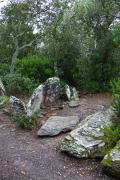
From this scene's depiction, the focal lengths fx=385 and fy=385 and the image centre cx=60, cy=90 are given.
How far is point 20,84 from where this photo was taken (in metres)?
12.2

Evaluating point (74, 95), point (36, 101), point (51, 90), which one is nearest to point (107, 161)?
point (36, 101)

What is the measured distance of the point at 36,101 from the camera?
10219mm

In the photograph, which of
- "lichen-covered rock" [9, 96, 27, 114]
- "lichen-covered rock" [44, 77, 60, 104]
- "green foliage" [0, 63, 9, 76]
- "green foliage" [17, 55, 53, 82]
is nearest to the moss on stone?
"lichen-covered rock" [9, 96, 27, 114]

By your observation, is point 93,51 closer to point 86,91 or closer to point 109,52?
point 109,52

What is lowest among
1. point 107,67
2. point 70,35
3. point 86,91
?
point 86,91

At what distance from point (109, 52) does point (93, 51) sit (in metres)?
0.49

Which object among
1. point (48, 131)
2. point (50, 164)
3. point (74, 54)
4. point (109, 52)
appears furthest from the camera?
point (74, 54)

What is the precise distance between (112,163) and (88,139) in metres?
1.03

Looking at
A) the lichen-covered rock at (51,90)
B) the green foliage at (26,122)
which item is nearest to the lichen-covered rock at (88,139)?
the green foliage at (26,122)

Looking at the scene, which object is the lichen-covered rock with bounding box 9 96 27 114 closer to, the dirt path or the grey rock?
the dirt path

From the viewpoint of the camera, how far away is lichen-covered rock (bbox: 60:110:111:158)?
288 inches

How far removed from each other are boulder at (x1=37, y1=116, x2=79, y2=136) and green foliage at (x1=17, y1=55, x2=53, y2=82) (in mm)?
4471

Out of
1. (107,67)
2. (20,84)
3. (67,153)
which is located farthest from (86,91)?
(67,153)

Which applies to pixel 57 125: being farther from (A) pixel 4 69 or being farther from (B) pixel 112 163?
(A) pixel 4 69
